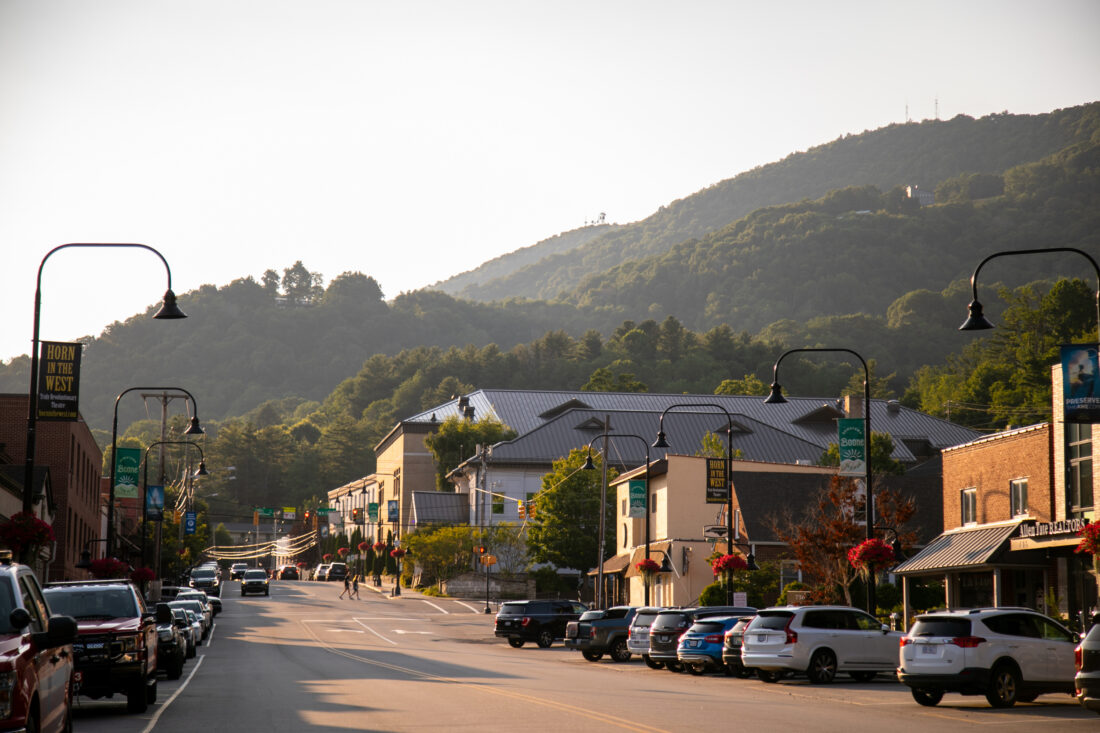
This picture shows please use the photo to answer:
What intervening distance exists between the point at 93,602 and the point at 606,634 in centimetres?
2146

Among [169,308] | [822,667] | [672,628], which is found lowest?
[822,667]

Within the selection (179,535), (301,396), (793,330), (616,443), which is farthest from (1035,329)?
(301,396)

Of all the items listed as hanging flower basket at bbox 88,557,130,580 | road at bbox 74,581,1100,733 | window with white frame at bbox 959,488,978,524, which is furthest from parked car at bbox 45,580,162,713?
window with white frame at bbox 959,488,978,524

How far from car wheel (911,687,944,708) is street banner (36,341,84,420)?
19.3m

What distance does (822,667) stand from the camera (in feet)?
89.2

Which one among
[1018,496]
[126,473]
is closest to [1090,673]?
[1018,496]

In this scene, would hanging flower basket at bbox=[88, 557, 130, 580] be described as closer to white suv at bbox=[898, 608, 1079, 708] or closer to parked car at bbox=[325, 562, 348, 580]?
white suv at bbox=[898, 608, 1079, 708]

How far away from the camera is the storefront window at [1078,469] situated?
3381 centimetres

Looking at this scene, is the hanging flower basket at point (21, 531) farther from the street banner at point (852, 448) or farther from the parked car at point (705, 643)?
the street banner at point (852, 448)

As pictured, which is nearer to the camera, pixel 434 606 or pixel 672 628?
pixel 672 628

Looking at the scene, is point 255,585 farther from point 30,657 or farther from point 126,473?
point 30,657

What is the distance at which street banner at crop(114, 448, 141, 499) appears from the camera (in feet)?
145

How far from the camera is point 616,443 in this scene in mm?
98688

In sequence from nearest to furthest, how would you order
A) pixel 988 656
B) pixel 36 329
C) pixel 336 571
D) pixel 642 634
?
pixel 988 656
pixel 36 329
pixel 642 634
pixel 336 571
